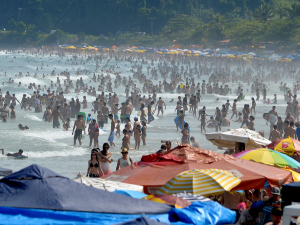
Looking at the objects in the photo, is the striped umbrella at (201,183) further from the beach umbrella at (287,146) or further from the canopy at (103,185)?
the beach umbrella at (287,146)

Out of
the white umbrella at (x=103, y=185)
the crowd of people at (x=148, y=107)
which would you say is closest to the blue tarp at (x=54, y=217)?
the white umbrella at (x=103, y=185)

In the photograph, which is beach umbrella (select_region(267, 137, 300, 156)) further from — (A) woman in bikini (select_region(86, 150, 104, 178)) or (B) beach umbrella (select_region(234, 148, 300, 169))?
(A) woman in bikini (select_region(86, 150, 104, 178))

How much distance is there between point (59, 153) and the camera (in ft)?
44.3

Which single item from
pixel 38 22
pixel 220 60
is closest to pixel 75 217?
pixel 220 60

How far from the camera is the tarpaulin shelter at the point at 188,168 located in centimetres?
586

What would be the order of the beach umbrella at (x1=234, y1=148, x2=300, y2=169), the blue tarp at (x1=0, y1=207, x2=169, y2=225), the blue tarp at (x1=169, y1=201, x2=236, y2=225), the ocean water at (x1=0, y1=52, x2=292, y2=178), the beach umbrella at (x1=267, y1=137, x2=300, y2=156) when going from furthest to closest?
the ocean water at (x1=0, y1=52, x2=292, y2=178) < the beach umbrella at (x1=267, y1=137, x2=300, y2=156) < the beach umbrella at (x1=234, y1=148, x2=300, y2=169) < the blue tarp at (x1=169, y1=201, x2=236, y2=225) < the blue tarp at (x1=0, y1=207, x2=169, y2=225)

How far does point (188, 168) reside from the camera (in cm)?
605

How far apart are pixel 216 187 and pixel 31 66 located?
51.7 m

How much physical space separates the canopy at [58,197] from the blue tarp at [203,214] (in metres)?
0.10

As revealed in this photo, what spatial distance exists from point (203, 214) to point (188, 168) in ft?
6.52

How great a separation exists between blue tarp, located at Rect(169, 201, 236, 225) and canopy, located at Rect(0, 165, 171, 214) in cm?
10

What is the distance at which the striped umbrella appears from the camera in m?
5.27

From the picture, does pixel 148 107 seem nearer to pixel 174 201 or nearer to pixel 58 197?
pixel 174 201

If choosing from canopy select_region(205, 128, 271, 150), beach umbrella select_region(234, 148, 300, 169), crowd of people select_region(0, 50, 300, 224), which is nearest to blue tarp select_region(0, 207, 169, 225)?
crowd of people select_region(0, 50, 300, 224)
